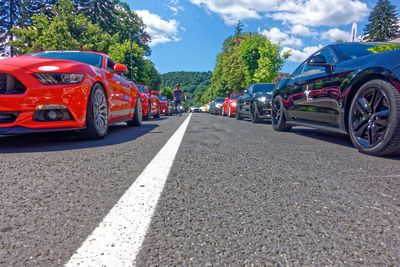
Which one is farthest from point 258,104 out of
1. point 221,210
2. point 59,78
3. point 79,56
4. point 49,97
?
point 221,210

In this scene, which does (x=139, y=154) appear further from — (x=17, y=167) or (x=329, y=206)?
(x=329, y=206)

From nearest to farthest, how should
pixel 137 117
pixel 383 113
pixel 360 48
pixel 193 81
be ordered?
pixel 383 113 → pixel 360 48 → pixel 137 117 → pixel 193 81

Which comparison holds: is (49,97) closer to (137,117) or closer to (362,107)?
(137,117)

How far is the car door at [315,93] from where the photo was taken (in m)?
3.84

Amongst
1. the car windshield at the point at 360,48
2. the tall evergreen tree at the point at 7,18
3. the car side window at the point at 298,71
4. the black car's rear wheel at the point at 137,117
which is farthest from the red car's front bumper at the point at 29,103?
the tall evergreen tree at the point at 7,18

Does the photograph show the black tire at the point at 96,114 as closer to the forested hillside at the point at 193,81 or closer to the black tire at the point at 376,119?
the black tire at the point at 376,119

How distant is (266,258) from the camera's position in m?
0.91

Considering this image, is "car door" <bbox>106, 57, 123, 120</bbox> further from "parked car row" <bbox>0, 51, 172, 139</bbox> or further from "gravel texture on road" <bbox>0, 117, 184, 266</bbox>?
"gravel texture on road" <bbox>0, 117, 184, 266</bbox>

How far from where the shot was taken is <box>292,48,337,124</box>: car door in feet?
12.6

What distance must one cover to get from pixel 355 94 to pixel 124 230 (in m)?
3.34

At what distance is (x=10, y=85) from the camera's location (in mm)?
3178

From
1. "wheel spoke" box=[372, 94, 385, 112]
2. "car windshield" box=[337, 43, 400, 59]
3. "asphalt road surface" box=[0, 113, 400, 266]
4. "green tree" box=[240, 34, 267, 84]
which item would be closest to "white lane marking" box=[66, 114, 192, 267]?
"asphalt road surface" box=[0, 113, 400, 266]

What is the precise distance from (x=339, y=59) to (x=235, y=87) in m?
40.1

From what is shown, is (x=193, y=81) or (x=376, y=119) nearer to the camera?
(x=376, y=119)
